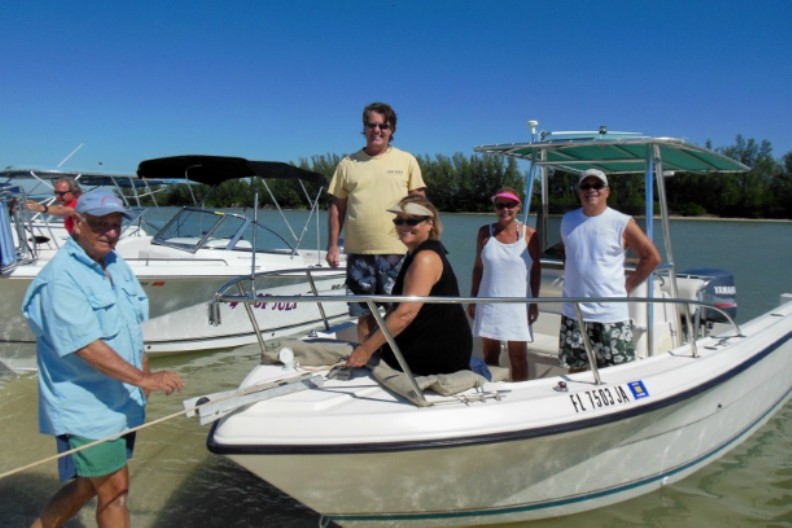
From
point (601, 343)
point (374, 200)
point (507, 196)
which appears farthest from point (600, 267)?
point (374, 200)

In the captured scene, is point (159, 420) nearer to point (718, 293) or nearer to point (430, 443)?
point (430, 443)

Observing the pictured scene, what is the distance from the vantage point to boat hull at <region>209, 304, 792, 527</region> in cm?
283

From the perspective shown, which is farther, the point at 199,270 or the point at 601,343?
the point at 199,270

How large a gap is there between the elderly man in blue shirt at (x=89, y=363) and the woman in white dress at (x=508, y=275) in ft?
6.14

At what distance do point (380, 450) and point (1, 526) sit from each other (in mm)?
2394

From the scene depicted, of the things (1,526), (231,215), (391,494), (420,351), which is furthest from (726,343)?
(231,215)

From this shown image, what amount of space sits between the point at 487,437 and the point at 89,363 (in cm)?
164

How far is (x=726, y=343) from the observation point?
423cm

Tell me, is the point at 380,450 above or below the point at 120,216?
below

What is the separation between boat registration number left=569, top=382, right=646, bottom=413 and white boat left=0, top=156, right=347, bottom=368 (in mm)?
3927

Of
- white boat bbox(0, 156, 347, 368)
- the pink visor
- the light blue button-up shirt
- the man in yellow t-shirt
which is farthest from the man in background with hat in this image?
white boat bbox(0, 156, 347, 368)

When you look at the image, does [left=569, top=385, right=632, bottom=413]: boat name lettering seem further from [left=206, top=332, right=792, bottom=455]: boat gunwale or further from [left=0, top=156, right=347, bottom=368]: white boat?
[left=0, top=156, right=347, bottom=368]: white boat

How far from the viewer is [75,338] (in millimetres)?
2377

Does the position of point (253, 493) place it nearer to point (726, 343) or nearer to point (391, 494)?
point (391, 494)
